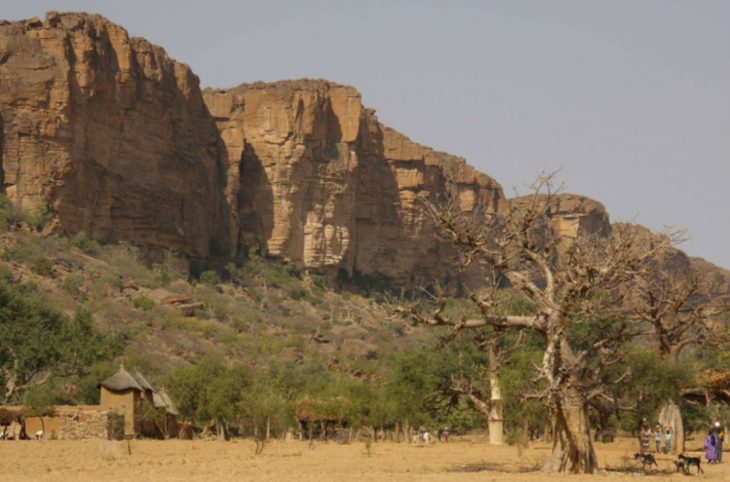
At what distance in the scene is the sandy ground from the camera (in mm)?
22438

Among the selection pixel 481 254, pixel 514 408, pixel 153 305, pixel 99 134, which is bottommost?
pixel 514 408

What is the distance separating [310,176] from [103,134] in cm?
2070

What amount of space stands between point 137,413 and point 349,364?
33.2 meters

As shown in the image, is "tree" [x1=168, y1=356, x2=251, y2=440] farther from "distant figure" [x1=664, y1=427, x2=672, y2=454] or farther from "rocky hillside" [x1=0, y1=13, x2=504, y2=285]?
"rocky hillside" [x1=0, y1=13, x2=504, y2=285]

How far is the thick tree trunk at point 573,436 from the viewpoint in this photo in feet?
72.3

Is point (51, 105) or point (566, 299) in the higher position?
point (51, 105)

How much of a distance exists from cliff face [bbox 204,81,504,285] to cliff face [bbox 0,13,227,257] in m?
5.56

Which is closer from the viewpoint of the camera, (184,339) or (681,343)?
(681,343)

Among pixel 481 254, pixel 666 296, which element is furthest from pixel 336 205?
pixel 481 254

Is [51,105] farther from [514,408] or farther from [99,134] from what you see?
[514,408]

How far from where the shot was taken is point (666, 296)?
35.4 m

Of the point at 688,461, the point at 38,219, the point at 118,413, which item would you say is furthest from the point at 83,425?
the point at 38,219

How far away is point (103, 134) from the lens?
8256 cm

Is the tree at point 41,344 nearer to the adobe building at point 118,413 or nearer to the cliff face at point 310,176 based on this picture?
the adobe building at point 118,413
